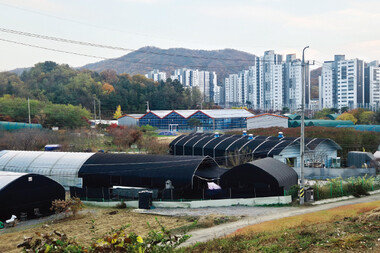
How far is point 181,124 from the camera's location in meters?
67.6

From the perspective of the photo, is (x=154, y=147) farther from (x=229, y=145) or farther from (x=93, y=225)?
(x=93, y=225)

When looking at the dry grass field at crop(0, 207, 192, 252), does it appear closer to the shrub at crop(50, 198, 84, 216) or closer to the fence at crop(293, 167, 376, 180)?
the shrub at crop(50, 198, 84, 216)

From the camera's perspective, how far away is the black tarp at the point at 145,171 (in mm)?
23578

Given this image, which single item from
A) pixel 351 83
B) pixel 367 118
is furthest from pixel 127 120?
pixel 351 83

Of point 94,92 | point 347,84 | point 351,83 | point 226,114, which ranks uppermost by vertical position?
point 351,83

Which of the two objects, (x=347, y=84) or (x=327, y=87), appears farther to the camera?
(x=327, y=87)

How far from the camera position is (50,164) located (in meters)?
27.4

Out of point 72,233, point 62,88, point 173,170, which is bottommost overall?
point 72,233

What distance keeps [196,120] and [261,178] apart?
43.3m

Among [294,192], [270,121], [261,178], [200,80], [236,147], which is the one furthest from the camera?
[200,80]

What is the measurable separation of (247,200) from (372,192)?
25.9ft

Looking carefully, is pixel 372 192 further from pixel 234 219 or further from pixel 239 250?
pixel 239 250

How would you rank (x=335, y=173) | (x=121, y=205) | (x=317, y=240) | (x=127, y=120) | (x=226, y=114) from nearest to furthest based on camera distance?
1. (x=317, y=240)
2. (x=121, y=205)
3. (x=335, y=173)
4. (x=226, y=114)
5. (x=127, y=120)

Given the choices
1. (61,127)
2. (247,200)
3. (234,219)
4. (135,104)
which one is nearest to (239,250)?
(234,219)
